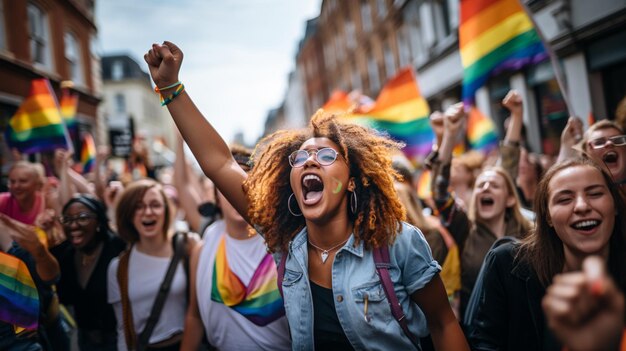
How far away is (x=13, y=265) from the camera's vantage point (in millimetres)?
2037

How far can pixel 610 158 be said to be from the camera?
2.59m

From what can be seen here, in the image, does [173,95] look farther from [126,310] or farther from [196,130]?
[126,310]

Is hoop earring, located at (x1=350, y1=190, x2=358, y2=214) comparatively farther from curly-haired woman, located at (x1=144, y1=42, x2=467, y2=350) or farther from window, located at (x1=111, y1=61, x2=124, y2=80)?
window, located at (x1=111, y1=61, x2=124, y2=80)

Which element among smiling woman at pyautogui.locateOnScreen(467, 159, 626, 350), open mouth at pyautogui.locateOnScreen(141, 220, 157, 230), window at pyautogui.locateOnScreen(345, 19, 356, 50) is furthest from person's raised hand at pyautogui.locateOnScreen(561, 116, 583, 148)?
window at pyautogui.locateOnScreen(345, 19, 356, 50)

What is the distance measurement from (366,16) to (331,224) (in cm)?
2032

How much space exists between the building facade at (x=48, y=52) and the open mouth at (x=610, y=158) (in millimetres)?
5786

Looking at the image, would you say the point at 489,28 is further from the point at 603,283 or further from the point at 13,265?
the point at 13,265

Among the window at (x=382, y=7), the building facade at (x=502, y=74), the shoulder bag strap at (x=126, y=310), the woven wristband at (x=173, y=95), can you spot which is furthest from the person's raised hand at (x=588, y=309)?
the window at (x=382, y=7)

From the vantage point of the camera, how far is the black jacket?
71.4 inches

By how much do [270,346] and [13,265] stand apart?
1.22 meters

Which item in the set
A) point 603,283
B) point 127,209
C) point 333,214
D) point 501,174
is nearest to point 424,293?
point 333,214

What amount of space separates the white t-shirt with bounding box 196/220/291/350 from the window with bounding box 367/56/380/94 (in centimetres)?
1808

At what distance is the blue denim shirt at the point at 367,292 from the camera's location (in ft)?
5.29

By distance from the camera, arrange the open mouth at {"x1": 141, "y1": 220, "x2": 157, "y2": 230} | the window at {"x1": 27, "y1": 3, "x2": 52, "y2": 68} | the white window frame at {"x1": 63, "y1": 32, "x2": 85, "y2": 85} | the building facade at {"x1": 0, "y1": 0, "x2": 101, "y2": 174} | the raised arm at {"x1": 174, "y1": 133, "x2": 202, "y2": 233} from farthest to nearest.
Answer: the white window frame at {"x1": 63, "y1": 32, "x2": 85, "y2": 85}
the window at {"x1": 27, "y1": 3, "x2": 52, "y2": 68}
the building facade at {"x1": 0, "y1": 0, "x2": 101, "y2": 174}
the raised arm at {"x1": 174, "y1": 133, "x2": 202, "y2": 233}
the open mouth at {"x1": 141, "y1": 220, "x2": 157, "y2": 230}
